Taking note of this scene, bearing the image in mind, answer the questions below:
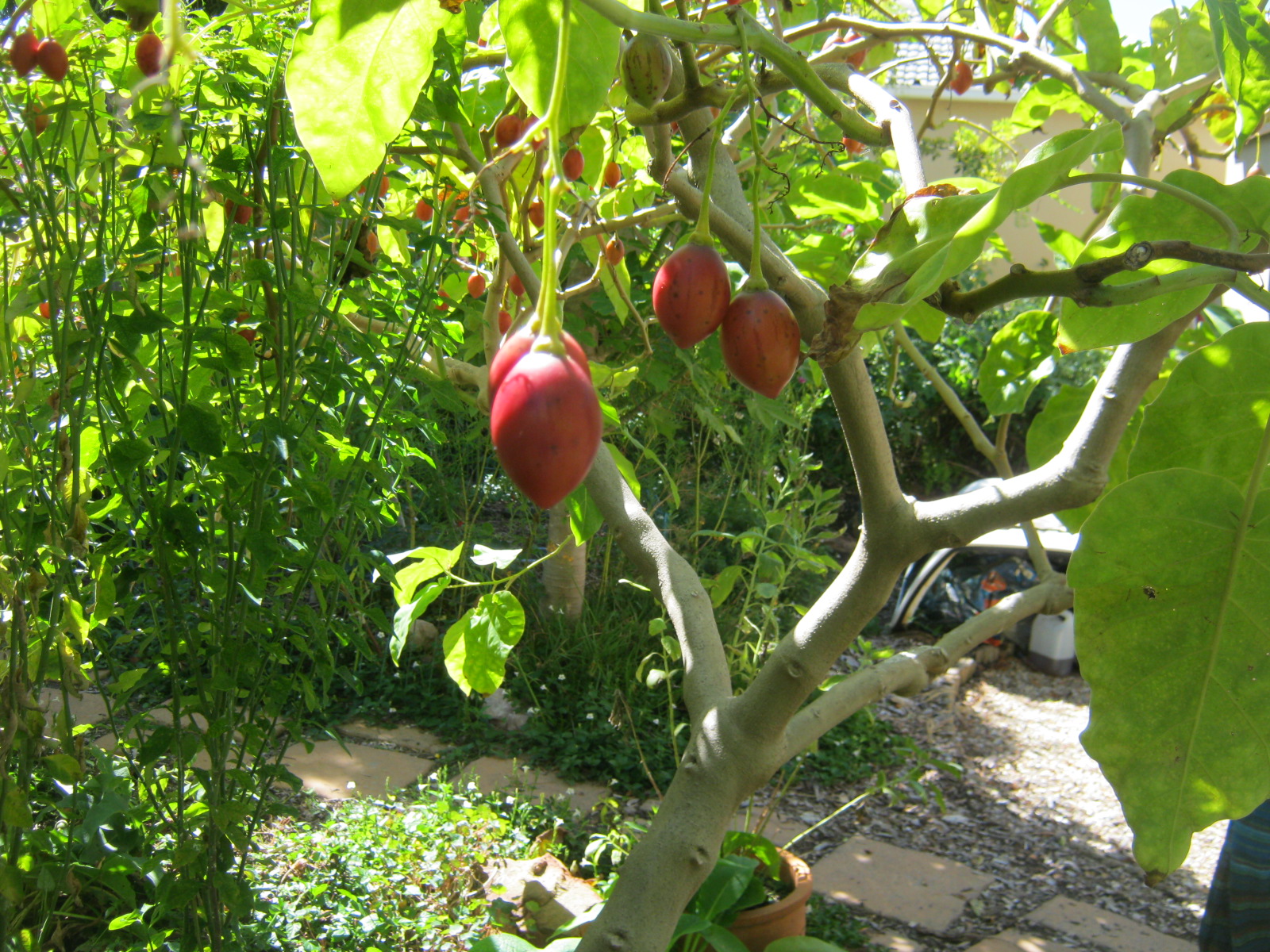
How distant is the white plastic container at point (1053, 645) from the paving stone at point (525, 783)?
221 centimetres

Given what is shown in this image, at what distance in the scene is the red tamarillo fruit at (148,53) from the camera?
3.33ft

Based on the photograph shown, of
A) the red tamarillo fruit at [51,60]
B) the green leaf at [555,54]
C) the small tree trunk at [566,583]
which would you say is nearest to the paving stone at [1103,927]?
the small tree trunk at [566,583]

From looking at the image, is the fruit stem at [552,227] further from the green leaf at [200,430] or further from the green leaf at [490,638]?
the green leaf at [490,638]

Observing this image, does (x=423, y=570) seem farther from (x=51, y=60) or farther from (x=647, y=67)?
(x=647, y=67)

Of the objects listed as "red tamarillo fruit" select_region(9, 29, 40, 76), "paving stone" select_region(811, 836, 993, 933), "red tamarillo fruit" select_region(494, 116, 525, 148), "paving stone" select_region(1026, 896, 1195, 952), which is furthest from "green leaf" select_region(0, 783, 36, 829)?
"paving stone" select_region(1026, 896, 1195, 952)

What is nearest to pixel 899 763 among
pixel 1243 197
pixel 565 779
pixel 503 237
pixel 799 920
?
pixel 565 779

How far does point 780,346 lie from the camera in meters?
0.55

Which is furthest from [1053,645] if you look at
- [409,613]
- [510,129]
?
[510,129]

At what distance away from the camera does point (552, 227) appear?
0.30m

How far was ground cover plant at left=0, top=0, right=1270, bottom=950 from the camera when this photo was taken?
495mm

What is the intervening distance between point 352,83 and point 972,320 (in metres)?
0.34

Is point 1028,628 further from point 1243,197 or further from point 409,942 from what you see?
point 1243,197

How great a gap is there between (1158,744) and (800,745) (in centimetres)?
46

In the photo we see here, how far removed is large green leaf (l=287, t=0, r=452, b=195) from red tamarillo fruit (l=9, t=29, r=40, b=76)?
79cm
